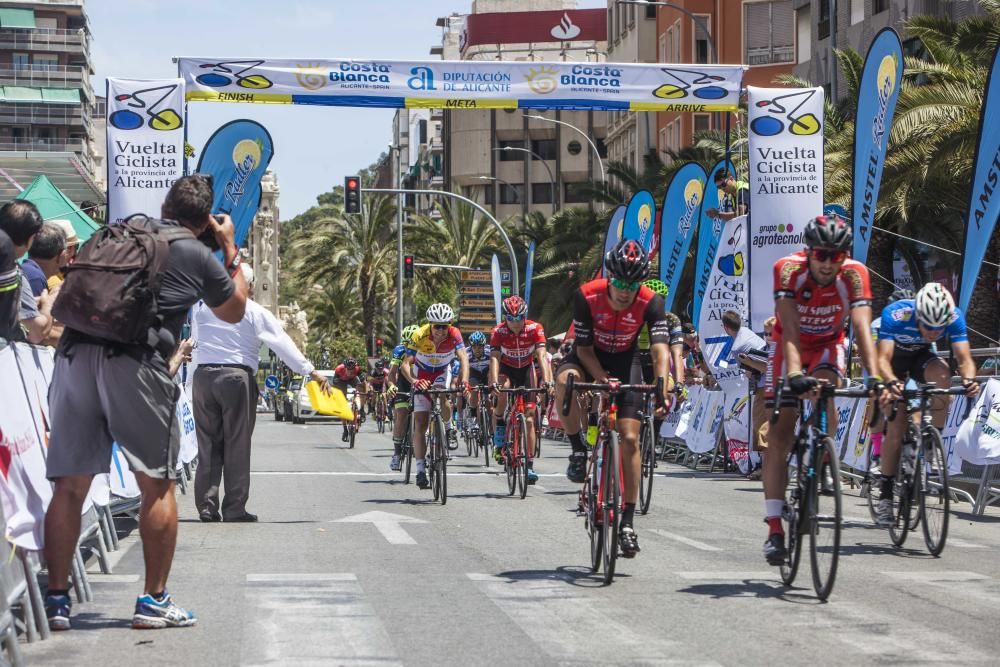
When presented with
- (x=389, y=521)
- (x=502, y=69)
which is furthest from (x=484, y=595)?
(x=502, y=69)

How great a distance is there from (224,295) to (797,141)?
13979 mm

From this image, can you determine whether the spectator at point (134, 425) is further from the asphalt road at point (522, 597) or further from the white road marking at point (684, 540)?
the white road marking at point (684, 540)

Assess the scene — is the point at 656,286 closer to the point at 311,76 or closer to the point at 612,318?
the point at 612,318

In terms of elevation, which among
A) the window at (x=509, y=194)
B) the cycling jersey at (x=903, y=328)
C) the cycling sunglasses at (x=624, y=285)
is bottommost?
the cycling jersey at (x=903, y=328)

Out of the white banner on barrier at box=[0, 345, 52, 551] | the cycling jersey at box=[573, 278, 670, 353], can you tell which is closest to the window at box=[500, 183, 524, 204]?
the cycling jersey at box=[573, 278, 670, 353]

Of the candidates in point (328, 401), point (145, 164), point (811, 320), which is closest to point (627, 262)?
point (811, 320)

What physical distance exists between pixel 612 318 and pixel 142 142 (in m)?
11.5

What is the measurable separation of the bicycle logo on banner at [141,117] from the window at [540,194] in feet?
268

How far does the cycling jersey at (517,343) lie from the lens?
16.4 metres

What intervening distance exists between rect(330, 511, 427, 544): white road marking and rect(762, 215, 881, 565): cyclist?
3239 mm

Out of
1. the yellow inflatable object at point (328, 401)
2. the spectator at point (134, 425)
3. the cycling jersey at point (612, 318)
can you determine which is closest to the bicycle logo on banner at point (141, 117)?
the yellow inflatable object at point (328, 401)

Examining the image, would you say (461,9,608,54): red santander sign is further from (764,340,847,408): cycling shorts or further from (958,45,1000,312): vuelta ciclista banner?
(764,340,847,408): cycling shorts

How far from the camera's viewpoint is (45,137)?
4390 inches

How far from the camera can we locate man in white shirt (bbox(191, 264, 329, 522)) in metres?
13.0
